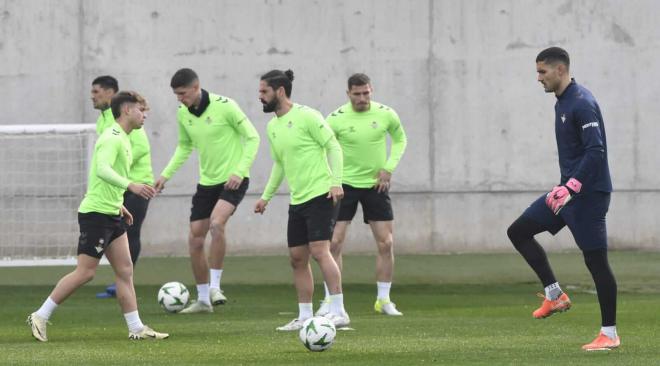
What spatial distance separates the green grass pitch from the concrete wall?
3.03 feet

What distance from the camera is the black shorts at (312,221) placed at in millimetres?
10055

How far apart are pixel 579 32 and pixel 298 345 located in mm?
9642

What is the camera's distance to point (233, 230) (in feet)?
57.9

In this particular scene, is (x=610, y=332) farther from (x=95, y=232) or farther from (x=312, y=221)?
(x=95, y=232)

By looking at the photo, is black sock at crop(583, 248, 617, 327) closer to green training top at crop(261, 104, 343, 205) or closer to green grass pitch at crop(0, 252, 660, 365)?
green grass pitch at crop(0, 252, 660, 365)

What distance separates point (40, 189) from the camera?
665 inches

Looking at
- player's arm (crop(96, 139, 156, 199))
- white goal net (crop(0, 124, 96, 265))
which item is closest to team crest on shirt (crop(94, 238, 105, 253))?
player's arm (crop(96, 139, 156, 199))

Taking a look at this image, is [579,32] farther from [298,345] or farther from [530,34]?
[298,345]

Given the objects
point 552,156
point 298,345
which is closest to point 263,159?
point 552,156

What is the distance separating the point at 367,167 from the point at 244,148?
1107 millimetres

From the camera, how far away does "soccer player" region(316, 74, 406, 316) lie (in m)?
12.2

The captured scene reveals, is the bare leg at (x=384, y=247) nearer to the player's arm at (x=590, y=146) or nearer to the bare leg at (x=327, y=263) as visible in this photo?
the bare leg at (x=327, y=263)

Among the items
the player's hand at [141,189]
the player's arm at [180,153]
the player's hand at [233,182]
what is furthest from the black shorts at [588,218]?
the player's arm at [180,153]

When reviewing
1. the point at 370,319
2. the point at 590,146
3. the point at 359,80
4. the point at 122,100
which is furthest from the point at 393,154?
the point at 590,146
